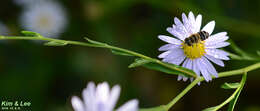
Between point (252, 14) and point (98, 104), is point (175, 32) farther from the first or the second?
point (252, 14)

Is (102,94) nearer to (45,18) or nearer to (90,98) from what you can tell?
(90,98)

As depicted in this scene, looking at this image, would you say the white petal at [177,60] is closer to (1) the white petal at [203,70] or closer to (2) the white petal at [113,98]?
(1) the white petal at [203,70]

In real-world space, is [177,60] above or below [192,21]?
A: below

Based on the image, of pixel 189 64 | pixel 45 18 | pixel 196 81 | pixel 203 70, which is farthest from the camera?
pixel 45 18

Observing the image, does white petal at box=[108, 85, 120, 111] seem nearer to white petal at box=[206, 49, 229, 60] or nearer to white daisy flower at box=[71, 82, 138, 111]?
white daisy flower at box=[71, 82, 138, 111]

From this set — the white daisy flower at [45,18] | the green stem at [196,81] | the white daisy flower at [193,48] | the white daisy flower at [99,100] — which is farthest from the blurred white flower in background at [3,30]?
the white daisy flower at [99,100]

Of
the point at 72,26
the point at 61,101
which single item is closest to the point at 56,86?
the point at 61,101

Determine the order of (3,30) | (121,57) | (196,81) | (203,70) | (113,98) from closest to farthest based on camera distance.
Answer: (113,98), (196,81), (203,70), (121,57), (3,30)

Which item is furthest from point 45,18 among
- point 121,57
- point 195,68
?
point 195,68
